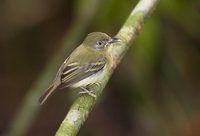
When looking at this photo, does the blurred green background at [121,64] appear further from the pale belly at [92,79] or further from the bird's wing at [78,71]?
the pale belly at [92,79]

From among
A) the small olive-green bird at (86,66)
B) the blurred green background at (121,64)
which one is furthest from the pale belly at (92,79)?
the blurred green background at (121,64)

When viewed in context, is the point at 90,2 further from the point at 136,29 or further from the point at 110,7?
the point at 136,29

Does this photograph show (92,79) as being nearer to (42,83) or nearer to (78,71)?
(78,71)

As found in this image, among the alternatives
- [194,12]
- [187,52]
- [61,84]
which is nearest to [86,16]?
[61,84]

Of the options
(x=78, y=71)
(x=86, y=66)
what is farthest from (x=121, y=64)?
(x=78, y=71)

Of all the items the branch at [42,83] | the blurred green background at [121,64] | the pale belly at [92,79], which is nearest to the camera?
the pale belly at [92,79]

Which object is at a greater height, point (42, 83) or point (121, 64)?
point (121, 64)
